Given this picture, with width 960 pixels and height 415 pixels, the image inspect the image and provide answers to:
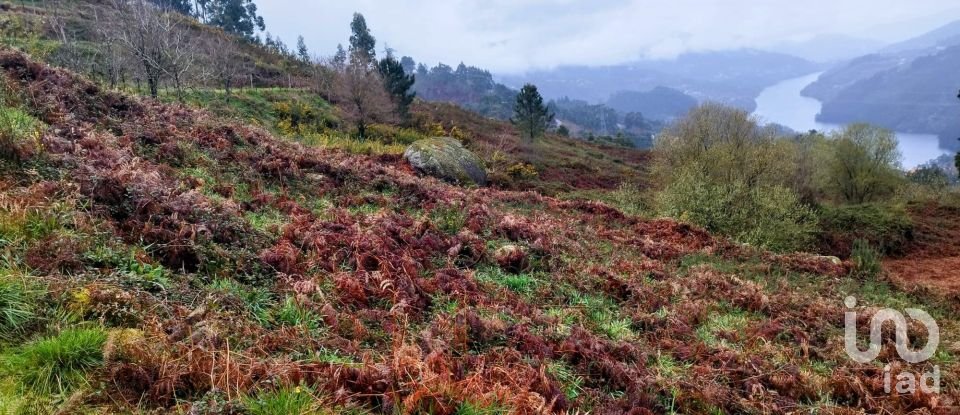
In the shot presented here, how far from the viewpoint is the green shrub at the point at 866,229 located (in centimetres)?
2424

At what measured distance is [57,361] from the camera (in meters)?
3.17

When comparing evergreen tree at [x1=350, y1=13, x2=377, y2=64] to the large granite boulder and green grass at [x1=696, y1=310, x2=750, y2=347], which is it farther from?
green grass at [x1=696, y1=310, x2=750, y2=347]

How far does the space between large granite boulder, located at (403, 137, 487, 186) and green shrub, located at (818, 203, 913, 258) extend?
59.1 ft

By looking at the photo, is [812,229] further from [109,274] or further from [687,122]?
[109,274]

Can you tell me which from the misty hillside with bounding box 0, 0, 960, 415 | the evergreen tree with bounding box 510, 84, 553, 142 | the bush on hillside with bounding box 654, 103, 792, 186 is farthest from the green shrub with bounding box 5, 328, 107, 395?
the evergreen tree with bounding box 510, 84, 553, 142

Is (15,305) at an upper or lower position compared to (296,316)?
upper

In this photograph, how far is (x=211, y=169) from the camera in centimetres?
981

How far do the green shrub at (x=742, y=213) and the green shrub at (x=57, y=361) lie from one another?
20402 millimetres

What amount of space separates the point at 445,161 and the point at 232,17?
80262mm

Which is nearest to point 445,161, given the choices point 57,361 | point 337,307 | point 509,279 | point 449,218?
point 449,218

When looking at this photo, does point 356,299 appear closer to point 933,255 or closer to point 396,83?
point 933,255

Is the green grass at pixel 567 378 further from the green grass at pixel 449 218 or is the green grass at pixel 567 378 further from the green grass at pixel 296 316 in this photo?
the green grass at pixel 449 218

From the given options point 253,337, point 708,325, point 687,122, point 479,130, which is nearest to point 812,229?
point 687,122

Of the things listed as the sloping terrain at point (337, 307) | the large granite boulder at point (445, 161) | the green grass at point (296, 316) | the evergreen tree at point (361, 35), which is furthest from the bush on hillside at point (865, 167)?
the evergreen tree at point (361, 35)
